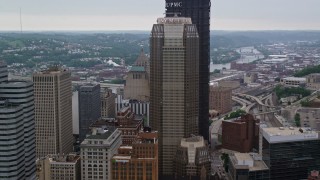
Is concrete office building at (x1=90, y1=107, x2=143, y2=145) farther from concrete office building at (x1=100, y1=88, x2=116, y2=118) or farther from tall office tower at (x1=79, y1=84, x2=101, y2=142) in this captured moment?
concrete office building at (x1=100, y1=88, x2=116, y2=118)

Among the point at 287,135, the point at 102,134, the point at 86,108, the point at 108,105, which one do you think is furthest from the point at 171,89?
the point at 108,105

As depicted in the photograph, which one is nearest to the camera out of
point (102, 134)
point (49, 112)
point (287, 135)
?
point (102, 134)

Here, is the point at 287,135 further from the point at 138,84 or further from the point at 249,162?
the point at 138,84

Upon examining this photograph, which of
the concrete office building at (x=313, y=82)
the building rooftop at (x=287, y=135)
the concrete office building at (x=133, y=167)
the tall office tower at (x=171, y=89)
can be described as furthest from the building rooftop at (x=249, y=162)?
the concrete office building at (x=313, y=82)

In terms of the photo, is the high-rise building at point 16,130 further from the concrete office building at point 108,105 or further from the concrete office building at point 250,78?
the concrete office building at point 250,78

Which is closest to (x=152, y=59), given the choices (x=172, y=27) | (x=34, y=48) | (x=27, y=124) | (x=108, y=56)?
(x=172, y=27)

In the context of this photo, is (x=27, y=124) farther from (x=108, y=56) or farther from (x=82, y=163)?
(x=108, y=56)

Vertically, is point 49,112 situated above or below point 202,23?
below

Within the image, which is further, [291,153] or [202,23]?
[202,23]
